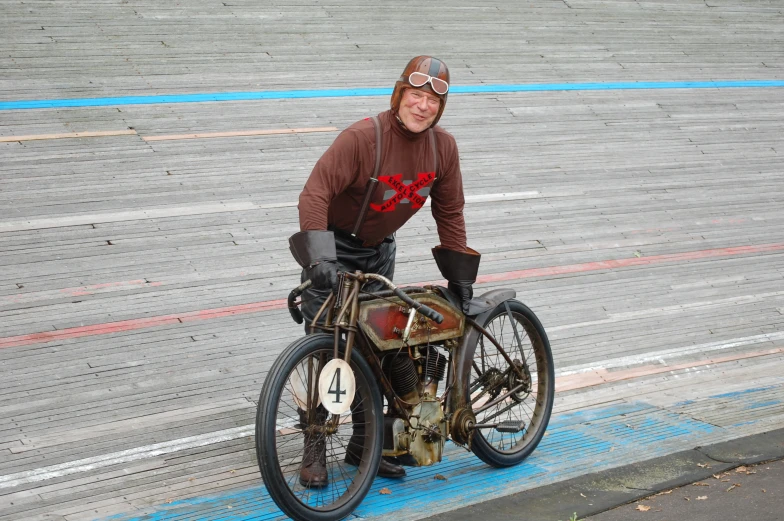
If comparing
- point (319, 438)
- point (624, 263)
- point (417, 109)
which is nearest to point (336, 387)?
point (319, 438)

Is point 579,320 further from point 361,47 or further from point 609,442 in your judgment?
point 361,47

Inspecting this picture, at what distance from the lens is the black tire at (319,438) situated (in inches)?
163

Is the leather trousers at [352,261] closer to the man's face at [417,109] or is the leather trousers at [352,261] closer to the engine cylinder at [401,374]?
the engine cylinder at [401,374]

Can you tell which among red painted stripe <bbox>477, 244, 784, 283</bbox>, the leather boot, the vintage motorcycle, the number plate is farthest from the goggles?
red painted stripe <bbox>477, 244, 784, 283</bbox>

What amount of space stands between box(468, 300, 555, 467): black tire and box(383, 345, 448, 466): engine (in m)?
0.35

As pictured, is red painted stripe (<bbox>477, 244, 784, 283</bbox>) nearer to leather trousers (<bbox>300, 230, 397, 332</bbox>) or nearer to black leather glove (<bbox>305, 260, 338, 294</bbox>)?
leather trousers (<bbox>300, 230, 397, 332</bbox>)

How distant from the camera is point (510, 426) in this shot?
17.6ft

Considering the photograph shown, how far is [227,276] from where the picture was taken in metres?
8.05

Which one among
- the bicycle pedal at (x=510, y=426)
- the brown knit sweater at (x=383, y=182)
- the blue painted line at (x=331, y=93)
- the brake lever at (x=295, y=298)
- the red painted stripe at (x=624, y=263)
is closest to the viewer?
the brake lever at (x=295, y=298)

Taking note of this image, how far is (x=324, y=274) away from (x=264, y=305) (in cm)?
338

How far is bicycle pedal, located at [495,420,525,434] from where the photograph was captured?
5.33 m

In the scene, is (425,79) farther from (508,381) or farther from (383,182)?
(508,381)

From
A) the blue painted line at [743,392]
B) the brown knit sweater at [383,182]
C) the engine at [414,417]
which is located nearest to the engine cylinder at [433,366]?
the engine at [414,417]

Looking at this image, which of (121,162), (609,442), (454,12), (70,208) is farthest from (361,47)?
(609,442)
